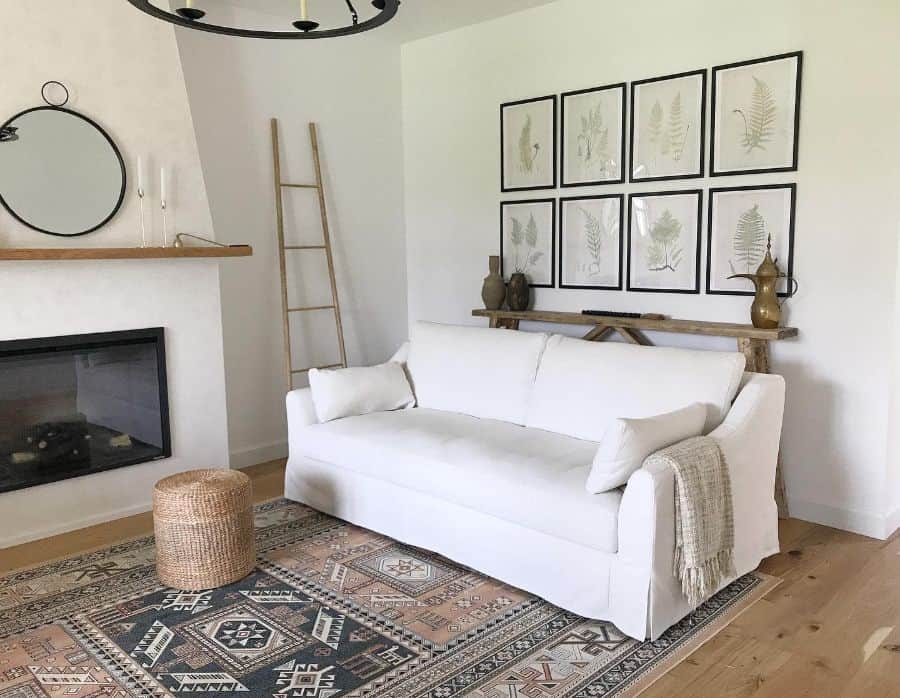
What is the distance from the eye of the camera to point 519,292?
4605 millimetres

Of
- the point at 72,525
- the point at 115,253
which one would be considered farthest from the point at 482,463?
Answer: the point at 72,525

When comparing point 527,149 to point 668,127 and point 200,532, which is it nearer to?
point 668,127

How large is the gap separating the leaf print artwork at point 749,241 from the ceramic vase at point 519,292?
1253 mm

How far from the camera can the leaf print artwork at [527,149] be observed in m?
4.54

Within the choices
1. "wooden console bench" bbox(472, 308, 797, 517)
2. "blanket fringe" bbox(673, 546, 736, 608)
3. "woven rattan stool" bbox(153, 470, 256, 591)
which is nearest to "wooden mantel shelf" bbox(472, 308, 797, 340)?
"wooden console bench" bbox(472, 308, 797, 517)

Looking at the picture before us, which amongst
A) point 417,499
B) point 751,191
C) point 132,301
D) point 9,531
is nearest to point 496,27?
point 751,191

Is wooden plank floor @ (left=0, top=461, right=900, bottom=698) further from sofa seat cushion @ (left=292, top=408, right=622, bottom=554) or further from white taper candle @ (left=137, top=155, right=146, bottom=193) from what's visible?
white taper candle @ (left=137, top=155, right=146, bottom=193)

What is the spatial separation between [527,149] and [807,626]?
9.70 ft

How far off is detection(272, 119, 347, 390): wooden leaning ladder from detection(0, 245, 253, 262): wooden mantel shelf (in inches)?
29.1

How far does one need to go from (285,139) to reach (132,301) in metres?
1.56

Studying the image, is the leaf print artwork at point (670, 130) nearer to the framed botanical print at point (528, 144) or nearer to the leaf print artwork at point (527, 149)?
the framed botanical print at point (528, 144)

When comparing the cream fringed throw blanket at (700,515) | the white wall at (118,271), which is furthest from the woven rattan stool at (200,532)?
the cream fringed throw blanket at (700,515)

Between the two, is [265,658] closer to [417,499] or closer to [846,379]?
[417,499]

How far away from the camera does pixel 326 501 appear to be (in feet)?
12.1
